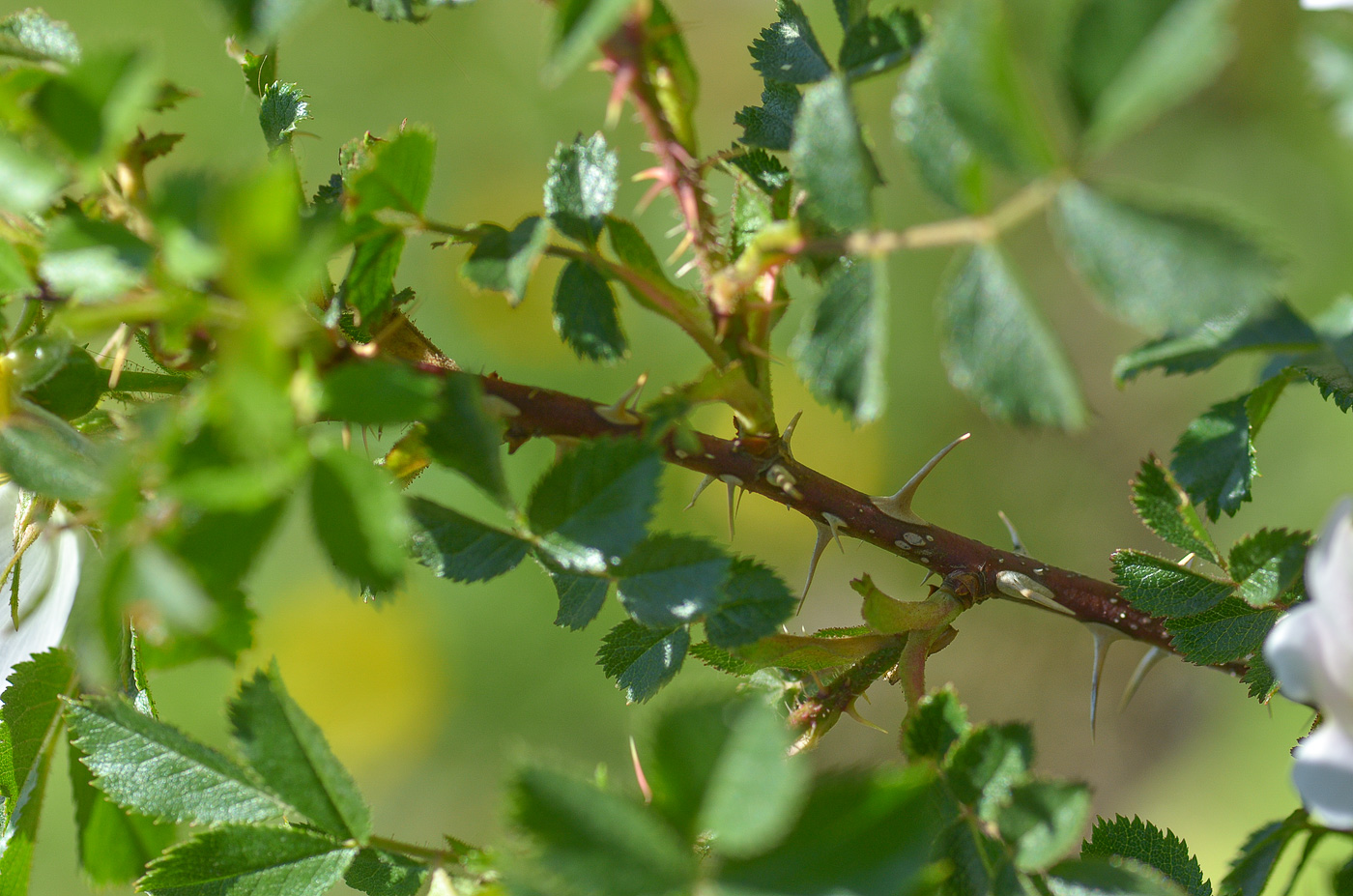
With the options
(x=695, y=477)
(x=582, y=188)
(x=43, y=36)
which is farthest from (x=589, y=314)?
(x=695, y=477)

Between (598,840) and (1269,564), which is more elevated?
(1269,564)

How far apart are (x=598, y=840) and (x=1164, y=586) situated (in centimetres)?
36

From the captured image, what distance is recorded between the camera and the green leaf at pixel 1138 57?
0.28 meters

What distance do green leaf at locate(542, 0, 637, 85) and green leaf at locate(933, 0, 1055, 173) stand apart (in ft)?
0.37

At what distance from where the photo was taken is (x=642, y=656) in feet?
1.75

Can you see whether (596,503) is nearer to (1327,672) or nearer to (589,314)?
(589,314)

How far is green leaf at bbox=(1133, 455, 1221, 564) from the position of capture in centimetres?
52

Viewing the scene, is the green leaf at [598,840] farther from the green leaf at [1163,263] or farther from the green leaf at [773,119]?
the green leaf at [773,119]

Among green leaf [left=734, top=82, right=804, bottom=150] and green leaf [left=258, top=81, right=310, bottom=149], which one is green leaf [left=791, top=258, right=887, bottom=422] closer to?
green leaf [left=734, top=82, right=804, bottom=150]

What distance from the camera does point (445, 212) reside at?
81.8 inches

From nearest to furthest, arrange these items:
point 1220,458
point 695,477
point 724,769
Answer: point 724,769
point 1220,458
point 695,477

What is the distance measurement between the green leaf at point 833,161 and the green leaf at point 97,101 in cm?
24

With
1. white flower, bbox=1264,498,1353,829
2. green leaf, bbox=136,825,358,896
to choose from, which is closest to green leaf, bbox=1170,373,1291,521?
white flower, bbox=1264,498,1353,829

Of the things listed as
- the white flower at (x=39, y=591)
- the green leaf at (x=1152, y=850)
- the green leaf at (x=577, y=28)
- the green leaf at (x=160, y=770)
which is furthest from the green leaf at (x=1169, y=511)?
the white flower at (x=39, y=591)
